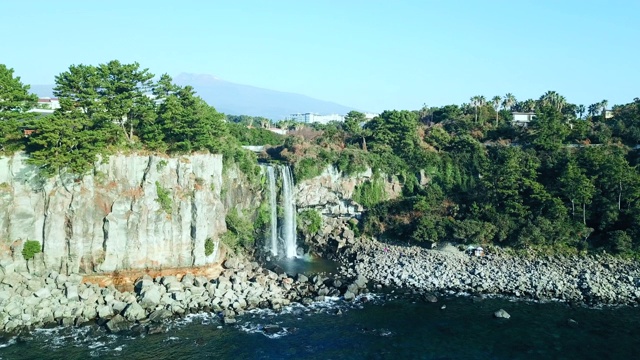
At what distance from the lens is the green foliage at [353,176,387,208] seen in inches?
1875

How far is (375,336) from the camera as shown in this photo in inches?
1097

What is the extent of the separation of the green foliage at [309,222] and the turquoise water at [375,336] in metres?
14.1

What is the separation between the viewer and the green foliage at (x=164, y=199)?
3528 cm

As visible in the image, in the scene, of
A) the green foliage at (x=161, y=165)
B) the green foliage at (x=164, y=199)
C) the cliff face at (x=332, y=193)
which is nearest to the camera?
the green foliage at (x=164, y=199)

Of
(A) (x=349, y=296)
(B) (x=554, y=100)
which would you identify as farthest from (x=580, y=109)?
(A) (x=349, y=296)

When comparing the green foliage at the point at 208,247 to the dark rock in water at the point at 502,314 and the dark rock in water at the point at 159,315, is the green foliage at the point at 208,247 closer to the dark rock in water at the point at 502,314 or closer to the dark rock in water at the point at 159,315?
the dark rock in water at the point at 159,315

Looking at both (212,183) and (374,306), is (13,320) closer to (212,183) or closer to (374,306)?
(212,183)

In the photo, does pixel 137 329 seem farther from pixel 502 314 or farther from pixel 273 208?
pixel 502 314

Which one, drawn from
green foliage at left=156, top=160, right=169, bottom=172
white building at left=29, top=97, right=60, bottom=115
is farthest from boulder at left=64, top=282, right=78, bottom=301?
white building at left=29, top=97, right=60, bottom=115

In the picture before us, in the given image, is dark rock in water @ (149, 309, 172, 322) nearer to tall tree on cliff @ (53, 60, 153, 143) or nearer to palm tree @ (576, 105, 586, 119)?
tall tree on cliff @ (53, 60, 153, 143)

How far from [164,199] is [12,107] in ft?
38.9

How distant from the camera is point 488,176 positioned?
4544 centimetres

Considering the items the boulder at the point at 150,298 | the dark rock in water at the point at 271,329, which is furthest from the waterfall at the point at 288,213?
Answer: the dark rock in water at the point at 271,329

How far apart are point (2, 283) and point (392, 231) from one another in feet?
102
